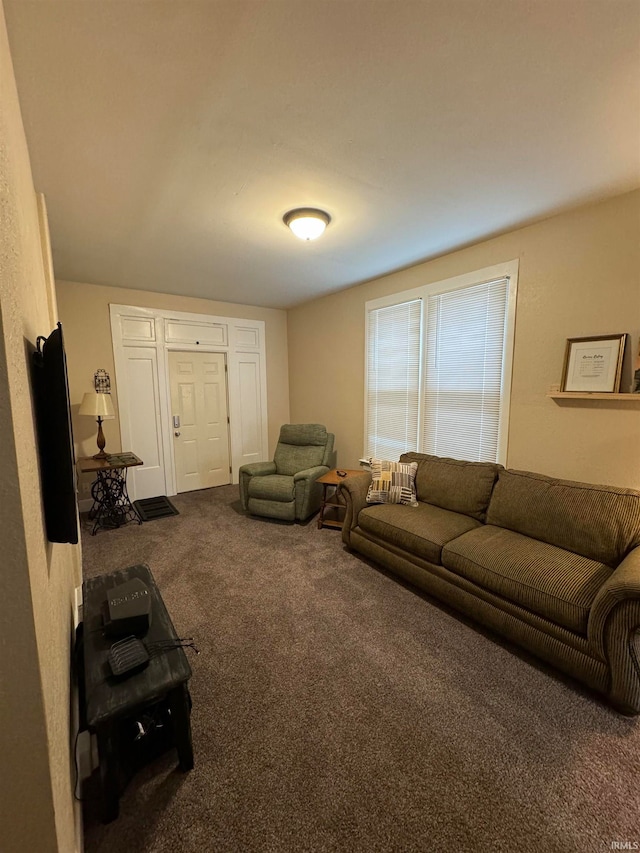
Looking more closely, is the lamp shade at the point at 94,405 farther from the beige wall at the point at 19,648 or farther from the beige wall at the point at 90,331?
the beige wall at the point at 19,648

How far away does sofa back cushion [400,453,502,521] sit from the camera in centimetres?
262

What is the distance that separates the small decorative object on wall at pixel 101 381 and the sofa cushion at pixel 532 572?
3944 millimetres

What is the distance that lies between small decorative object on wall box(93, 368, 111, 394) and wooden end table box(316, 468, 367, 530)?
8.83ft

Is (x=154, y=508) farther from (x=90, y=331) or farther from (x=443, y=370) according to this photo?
(x=443, y=370)

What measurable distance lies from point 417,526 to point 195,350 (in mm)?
3610

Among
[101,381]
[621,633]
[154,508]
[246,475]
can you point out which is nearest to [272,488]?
[246,475]

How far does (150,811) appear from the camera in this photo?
1.19 meters

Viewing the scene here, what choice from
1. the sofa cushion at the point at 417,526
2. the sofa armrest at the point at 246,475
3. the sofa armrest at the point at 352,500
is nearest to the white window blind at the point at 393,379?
the sofa armrest at the point at 352,500

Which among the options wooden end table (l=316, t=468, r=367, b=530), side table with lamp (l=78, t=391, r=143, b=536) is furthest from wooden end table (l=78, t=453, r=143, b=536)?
wooden end table (l=316, t=468, r=367, b=530)

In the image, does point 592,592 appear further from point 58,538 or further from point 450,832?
point 58,538

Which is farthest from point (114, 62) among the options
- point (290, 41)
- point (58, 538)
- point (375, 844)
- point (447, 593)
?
point (447, 593)

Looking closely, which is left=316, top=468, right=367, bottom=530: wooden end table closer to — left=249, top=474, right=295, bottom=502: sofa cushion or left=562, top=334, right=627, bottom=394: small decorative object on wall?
left=249, top=474, right=295, bottom=502: sofa cushion

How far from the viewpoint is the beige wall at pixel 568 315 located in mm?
2182

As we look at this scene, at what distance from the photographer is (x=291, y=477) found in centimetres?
383
